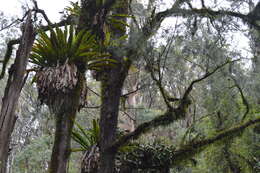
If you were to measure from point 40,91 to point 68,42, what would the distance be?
0.72m

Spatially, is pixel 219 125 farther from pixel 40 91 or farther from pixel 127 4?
pixel 40 91

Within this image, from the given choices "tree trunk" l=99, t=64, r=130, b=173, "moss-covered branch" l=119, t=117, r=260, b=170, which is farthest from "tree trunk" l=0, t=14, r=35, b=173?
"moss-covered branch" l=119, t=117, r=260, b=170

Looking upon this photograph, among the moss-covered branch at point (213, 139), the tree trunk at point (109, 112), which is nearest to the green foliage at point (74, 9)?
the tree trunk at point (109, 112)

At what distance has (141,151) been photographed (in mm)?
5234

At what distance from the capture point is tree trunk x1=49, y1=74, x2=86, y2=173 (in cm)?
379

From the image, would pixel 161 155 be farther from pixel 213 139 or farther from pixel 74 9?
pixel 74 9

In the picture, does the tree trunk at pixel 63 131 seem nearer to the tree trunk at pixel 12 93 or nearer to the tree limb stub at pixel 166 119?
the tree limb stub at pixel 166 119

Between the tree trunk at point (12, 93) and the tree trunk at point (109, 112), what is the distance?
5.65ft

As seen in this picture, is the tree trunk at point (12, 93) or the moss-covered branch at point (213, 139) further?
the moss-covered branch at point (213, 139)

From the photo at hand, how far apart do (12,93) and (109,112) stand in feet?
A: 7.21

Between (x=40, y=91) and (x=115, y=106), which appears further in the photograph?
(x=115, y=106)

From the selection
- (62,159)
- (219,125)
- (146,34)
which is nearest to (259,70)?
(219,125)

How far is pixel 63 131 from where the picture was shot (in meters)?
3.89

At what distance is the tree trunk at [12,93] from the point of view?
90.1 inches
